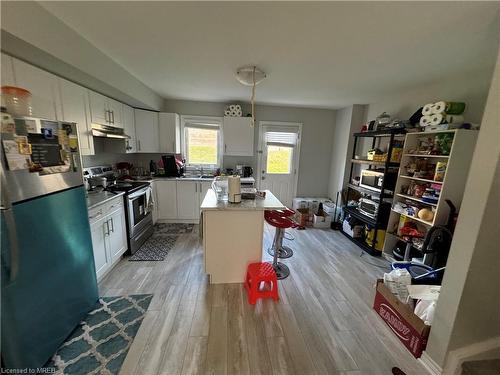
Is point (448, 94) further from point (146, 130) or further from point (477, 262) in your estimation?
point (146, 130)

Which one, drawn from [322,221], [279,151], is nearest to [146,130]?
[279,151]

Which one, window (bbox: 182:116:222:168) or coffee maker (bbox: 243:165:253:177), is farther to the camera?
coffee maker (bbox: 243:165:253:177)

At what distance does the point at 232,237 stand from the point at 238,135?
2569 millimetres

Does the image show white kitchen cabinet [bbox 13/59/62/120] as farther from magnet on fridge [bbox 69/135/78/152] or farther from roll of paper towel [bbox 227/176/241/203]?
roll of paper towel [bbox 227/176/241/203]

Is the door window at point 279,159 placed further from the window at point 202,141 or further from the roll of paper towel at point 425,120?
the roll of paper towel at point 425,120

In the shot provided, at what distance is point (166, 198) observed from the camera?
3867 mm

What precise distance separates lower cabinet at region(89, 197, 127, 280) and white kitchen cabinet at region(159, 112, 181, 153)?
1661 millimetres

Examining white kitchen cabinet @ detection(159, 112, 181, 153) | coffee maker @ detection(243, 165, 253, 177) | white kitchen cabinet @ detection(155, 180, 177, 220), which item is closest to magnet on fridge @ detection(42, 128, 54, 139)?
white kitchen cabinet @ detection(155, 180, 177, 220)

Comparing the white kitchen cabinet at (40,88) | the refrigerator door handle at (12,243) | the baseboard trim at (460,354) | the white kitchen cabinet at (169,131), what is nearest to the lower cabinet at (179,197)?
the white kitchen cabinet at (169,131)

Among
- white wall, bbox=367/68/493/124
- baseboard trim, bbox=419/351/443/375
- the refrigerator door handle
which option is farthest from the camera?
white wall, bbox=367/68/493/124

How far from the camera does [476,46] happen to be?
1.73 metres

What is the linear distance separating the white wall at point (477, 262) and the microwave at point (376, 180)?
1.77 metres

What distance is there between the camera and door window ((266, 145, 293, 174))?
4.65 meters

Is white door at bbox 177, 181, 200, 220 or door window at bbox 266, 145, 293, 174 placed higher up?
door window at bbox 266, 145, 293, 174
